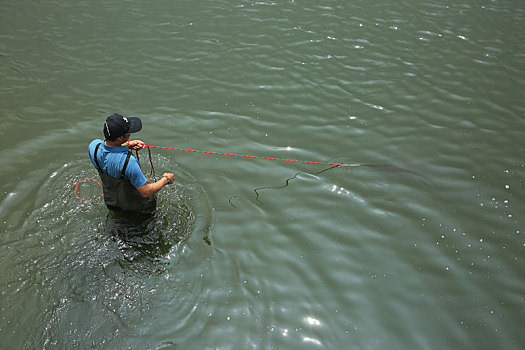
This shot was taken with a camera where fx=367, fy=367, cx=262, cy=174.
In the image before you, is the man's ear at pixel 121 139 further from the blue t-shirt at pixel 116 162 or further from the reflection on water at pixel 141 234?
the reflection on water at pixel 141 234

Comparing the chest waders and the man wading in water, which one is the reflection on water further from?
the man wading in water

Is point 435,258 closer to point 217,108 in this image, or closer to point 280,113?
point 280,113

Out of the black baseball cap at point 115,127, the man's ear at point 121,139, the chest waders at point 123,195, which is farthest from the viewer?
the chest waders at point 123,195

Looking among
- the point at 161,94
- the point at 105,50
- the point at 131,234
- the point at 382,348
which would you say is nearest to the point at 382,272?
the point at 382,348

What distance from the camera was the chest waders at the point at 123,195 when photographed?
3.96 metres

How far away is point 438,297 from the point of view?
4.16 m

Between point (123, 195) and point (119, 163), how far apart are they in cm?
46

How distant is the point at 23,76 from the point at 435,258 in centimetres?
865

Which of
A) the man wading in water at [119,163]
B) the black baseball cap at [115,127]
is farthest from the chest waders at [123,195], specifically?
the black baseball cap at [115,127]

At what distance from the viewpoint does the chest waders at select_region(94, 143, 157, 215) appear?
3957mm

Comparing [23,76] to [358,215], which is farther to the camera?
[23,76]

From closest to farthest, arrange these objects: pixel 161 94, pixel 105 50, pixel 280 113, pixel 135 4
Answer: pixel 280 113
pixel 161 94
pixel 105 50
pixel 135 4

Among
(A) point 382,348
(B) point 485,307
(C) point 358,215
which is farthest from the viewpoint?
(C) point 358,215

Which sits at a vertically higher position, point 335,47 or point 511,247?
point 335,47
